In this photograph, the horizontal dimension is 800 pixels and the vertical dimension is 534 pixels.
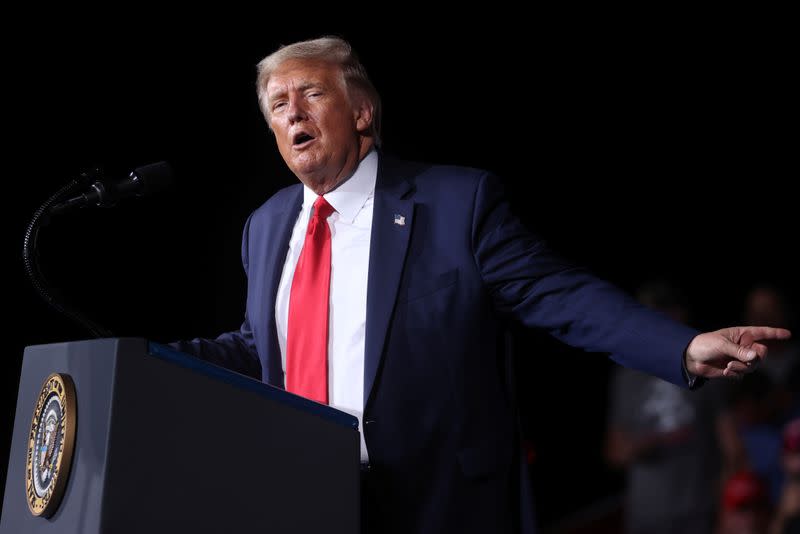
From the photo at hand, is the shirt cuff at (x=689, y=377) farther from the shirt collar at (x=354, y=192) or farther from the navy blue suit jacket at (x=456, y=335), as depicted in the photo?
the shirt collar at (x=354, y=192)

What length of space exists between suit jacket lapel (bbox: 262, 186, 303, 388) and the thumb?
0.71 meters

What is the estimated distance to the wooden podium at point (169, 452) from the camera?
104cm

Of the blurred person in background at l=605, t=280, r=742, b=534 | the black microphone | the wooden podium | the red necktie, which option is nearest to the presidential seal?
the wooden podium

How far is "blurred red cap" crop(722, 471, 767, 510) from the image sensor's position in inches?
148

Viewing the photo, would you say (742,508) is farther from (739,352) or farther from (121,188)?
(121,188)

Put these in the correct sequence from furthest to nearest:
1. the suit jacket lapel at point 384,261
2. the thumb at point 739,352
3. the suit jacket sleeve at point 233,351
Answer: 1. the suit jacket sleeve at point 233,351
2. the suit jacket lapel at point 384,261
3. the thumb at point 739,352

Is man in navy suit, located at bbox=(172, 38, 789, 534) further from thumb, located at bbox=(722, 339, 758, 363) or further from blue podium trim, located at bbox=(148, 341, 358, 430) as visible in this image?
blue podium trim, located at bbox=(148, 341, 358, 430)

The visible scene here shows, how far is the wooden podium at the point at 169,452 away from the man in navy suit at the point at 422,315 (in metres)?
0.18

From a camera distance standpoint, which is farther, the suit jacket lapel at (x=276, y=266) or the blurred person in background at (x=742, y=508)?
the blurred person in background at (x=742, y=508)

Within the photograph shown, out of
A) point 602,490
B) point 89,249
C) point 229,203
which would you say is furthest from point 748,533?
point 89,249

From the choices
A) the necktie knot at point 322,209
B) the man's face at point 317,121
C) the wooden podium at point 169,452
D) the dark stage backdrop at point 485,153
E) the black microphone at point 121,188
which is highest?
the dark stage backdrop at point 485,153

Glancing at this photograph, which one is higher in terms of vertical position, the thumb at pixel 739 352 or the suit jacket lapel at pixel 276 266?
the suit jacket lapel at pixel 276 266

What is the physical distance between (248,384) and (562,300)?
1.74ft

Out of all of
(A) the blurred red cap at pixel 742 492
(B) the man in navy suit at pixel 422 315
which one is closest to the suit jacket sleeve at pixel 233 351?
(B) the man in navy suit at pixel 422 315
